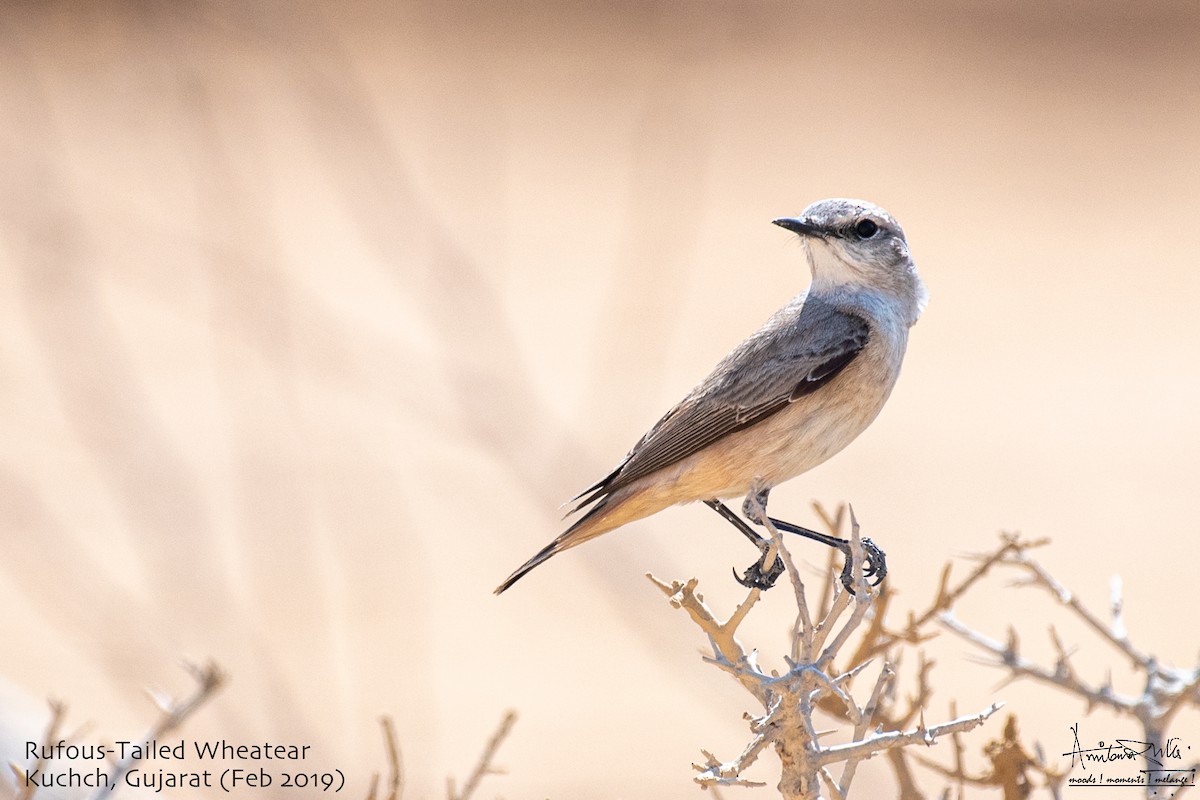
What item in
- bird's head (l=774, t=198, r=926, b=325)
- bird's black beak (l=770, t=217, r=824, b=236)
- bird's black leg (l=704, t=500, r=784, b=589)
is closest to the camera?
bird's black leg (l=704, t=500, r=784, b=589)

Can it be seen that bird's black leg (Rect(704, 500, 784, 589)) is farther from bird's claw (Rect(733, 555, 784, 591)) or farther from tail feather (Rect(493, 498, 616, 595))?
tail feather (Rect(493, 498, 616, 595))

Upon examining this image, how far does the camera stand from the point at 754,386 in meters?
4.34

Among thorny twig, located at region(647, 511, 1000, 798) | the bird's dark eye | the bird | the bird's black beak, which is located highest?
the bird's dark eye

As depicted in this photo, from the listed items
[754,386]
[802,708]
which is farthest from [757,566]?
[802,708]

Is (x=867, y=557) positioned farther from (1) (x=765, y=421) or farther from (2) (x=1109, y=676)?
(2) (x=1109, y=676)

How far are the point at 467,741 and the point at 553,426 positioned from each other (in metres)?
3.21

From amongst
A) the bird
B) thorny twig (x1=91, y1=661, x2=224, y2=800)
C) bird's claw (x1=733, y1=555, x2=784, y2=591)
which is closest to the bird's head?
the bird

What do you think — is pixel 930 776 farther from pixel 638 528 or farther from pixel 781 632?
pixel 638 528

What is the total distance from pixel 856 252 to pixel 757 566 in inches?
47.7

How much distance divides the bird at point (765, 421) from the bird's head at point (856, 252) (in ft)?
0.45

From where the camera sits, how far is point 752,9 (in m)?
20.8

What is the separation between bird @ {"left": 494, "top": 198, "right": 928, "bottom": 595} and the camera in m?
4.21

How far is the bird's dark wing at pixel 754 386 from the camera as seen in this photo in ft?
14.0

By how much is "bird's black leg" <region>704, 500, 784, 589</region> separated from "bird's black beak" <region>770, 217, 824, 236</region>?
93 cm
